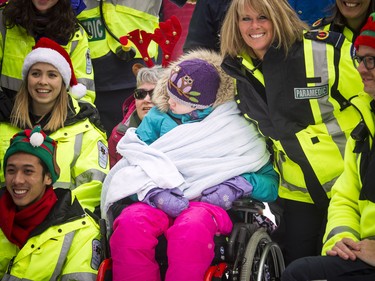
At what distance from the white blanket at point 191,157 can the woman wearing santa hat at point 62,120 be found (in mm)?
367

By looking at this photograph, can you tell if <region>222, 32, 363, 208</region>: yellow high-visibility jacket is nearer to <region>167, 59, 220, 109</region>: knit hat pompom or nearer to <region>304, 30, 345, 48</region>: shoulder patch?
<region>304, 30, 345, 48</region>: shoulder patch

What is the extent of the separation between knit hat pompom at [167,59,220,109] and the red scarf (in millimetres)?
908

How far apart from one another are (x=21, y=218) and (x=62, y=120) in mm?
867

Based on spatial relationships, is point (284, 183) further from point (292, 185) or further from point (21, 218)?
point (21, 218)

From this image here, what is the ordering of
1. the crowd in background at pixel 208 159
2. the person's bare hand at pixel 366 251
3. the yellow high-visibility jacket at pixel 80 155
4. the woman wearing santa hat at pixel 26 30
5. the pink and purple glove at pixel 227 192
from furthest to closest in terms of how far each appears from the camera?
the woman wearing santa hat at pixel 26 30 → the yellow high-visibility jacket at pixel 80 155 → the pink and purple glove at pixel 227 192 → the crowd in background at pixel 208 159 → the person's bare hand at pixel 366 251

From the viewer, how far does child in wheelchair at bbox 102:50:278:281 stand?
476 cm

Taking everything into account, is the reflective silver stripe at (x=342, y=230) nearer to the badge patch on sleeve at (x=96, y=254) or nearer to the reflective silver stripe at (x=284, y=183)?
the reflective silver stripe at (x=284, y=183)

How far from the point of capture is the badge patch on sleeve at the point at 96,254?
199 inches

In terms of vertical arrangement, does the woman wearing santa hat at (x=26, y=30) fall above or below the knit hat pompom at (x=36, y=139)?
above

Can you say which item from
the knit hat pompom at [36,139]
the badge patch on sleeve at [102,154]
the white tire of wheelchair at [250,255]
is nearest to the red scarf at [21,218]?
the knit hat pompom at [36,139]

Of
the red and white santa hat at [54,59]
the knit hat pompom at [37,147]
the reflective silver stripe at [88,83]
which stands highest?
the red and white santa hat at [54,59]

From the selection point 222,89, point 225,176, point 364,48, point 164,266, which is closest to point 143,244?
point 164,266

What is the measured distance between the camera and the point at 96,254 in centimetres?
511

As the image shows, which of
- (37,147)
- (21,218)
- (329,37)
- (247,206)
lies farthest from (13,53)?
(329,37)
